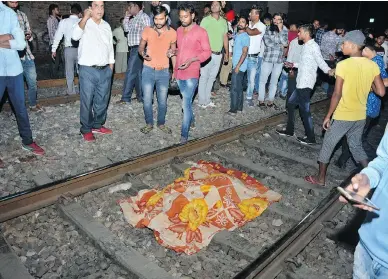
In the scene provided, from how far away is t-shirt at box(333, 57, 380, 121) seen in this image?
171 inches

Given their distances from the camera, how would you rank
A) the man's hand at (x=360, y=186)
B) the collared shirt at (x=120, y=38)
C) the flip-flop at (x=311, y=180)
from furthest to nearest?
the collared shirt at (x=120, y=38) → the flip-flop at (x=311, y=180) → the man's hand at (x=360, y=186)

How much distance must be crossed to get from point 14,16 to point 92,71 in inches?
55.0

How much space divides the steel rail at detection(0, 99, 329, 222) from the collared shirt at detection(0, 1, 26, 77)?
76.6 inches

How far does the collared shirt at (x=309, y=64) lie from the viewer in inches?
242

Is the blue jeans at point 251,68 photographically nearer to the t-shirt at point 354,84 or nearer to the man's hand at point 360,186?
the t-shirt at point 354,84

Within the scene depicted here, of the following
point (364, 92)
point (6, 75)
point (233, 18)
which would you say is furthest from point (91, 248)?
point (233, 18)

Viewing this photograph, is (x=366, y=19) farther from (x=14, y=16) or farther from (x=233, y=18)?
(x=14, y=16)

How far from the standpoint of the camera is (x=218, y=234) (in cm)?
367

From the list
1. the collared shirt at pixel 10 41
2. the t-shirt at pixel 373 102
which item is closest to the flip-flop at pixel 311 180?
the t-shirt at pixel 373 102

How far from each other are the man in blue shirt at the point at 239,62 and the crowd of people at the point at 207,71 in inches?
1.0

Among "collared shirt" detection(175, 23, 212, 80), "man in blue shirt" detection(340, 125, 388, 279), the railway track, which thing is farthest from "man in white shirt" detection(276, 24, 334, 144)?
"man in blue shirt" detection(340, 125, 388, 279)

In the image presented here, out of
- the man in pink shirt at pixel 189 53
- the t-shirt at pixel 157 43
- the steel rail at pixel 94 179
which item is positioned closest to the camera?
the steel rail at pixel 94 179

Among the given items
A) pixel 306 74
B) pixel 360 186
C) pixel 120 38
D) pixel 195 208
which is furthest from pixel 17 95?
pixel 120 38

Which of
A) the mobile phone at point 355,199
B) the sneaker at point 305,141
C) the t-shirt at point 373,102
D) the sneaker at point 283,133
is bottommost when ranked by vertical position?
the sneaker at point 305,141
